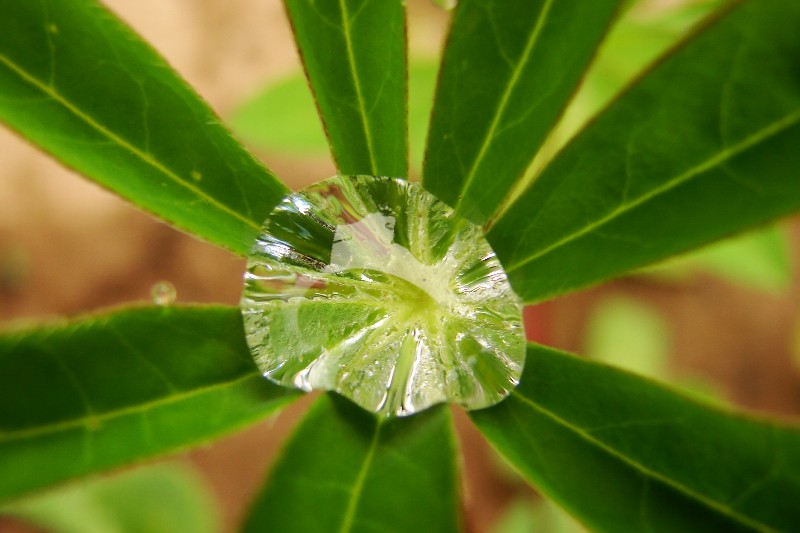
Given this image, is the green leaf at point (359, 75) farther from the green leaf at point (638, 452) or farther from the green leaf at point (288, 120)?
the green leaf at point (288, 120)

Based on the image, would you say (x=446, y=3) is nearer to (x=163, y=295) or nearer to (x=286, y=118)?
(x=163, y=295)

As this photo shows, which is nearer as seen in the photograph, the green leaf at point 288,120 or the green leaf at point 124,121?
the green leaf at point 124,121

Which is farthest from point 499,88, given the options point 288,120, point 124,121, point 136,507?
point 136,507

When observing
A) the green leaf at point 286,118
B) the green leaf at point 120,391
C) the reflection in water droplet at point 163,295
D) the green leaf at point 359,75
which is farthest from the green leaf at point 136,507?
the green leaf at point 359,75

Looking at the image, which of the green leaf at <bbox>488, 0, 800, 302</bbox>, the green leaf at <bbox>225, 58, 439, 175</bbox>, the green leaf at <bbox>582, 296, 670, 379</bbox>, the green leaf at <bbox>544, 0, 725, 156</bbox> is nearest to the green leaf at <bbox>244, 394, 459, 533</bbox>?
the green leaf at <bbox>488, 0, 800, 302</bbox>

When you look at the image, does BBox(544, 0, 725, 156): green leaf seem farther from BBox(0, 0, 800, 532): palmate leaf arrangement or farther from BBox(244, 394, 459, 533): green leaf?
BBox(244, 394, 459, 533): green leaf
